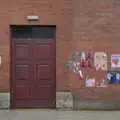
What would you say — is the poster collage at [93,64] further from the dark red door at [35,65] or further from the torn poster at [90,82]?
the dark red door at [35,65]

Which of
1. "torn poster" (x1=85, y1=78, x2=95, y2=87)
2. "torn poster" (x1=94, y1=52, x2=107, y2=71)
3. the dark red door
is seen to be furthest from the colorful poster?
the dark red door

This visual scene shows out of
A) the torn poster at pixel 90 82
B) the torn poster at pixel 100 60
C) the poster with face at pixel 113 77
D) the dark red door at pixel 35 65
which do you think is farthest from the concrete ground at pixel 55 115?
the torn poster at pixel 100 60

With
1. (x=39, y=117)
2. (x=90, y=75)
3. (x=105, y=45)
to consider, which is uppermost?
(x=105, y=45)

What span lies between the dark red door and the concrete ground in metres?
0.55

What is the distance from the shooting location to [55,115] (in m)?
14.6

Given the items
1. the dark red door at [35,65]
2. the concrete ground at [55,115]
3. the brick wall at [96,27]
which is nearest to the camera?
the concrete ground at [55,115]

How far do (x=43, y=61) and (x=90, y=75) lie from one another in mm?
1600

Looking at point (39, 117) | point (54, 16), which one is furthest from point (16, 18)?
point (39, 117)

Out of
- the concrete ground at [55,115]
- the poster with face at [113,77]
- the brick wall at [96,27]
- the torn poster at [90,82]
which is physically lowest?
the concrete ground at [55,115]

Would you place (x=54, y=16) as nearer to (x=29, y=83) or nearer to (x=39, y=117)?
(x=29, y=83)

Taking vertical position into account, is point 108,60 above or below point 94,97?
above

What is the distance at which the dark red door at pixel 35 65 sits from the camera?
15750 mm

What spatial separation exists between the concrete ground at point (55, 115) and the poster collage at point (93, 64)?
3.53ft

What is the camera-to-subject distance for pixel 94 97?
15.6 meters
